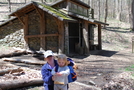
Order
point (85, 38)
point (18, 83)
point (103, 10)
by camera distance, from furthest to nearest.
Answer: point (103, 10), point (85, 38), point (18, 83)

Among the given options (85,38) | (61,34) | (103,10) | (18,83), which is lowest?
(18,83)

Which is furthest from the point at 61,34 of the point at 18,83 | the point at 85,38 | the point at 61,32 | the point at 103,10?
the point at 103,10

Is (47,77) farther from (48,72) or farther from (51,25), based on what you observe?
(51,25)

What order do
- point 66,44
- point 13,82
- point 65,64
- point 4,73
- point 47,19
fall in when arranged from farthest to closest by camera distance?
1. point 47,19
2. point 66,44
3. point 4,73
4. point 13,82
5. point 65,64

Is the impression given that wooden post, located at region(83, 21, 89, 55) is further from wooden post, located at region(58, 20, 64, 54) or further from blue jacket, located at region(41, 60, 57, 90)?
blue jacket, located at region(41, 60, 57, 90)

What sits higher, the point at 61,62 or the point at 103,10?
the point at 103,10

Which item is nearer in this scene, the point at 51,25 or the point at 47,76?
the point at 47,76

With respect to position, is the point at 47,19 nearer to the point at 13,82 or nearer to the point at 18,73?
the point at 18,73

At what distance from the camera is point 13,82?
4637mm

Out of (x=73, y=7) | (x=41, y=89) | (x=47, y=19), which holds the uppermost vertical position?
(x=73, y=7)

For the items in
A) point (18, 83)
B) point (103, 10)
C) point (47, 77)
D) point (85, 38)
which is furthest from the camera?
point (103, 10)

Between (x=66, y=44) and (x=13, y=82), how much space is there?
7402 millimetres

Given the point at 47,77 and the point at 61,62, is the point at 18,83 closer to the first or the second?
the point at 47,77

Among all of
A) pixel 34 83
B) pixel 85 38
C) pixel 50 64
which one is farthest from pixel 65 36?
pixel 50 64
